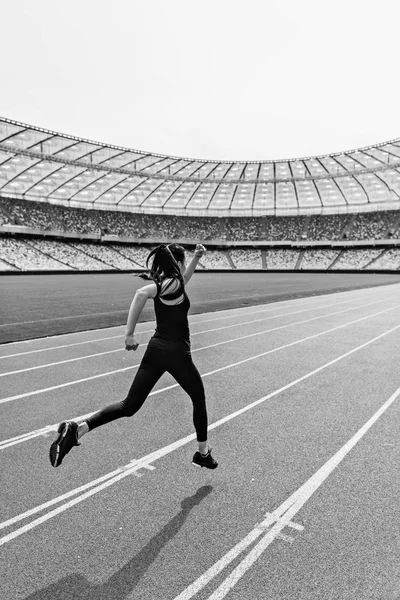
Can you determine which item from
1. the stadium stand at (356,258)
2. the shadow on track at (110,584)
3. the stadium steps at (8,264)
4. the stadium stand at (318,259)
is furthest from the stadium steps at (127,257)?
the shadow on track at (110,584)

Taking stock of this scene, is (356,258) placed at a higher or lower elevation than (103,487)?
higher

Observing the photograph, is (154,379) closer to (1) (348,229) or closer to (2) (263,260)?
(2) (263,260)

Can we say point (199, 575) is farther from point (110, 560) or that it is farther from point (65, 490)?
point (65, 490)

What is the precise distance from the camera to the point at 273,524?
3264mm

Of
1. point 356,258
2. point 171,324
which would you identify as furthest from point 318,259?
point 171,324

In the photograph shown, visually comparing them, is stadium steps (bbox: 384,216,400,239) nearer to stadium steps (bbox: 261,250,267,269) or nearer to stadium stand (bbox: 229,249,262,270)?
stadium steps (bbox: 261,250,267,269)

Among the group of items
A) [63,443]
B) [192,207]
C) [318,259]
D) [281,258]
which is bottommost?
[63,443]

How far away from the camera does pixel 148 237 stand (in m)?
81.0

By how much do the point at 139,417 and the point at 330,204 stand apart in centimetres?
7967

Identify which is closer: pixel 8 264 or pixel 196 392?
pixel 196 392

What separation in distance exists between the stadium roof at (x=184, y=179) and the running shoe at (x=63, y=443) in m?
46.1

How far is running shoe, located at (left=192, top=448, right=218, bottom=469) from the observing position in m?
4.12

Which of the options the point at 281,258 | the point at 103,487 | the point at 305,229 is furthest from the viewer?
the point at 305,229

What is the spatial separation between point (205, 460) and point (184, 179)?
6784 cm
